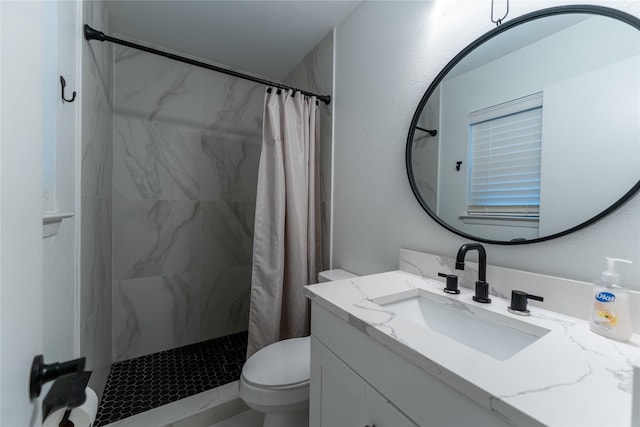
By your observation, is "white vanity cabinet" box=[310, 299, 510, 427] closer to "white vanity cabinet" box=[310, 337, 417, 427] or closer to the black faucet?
"white vanity cabinet" box=[310, 337, 417, 427]

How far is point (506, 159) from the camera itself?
86 centimetres

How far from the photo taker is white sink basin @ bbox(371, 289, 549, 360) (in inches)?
26.4

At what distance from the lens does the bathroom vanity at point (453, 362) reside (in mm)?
392

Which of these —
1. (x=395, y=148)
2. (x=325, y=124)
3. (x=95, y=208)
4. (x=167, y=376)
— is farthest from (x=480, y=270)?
(x=167, y=376)

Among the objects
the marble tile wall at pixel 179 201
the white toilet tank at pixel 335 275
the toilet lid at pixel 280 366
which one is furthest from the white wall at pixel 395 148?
the marble tile wall at pixel 179 201

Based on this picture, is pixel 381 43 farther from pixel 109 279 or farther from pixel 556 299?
pixel 109 279

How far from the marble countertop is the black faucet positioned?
53mm

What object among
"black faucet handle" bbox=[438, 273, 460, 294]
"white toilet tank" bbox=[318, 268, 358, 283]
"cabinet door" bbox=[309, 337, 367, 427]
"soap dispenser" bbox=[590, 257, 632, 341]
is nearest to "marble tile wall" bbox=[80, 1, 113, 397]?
"cabinet door" bbox=[309, 337, 367, 427]

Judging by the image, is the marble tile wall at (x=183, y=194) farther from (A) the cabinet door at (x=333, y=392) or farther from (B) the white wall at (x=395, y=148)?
(A) the cabinet door at (x=333, y=392)

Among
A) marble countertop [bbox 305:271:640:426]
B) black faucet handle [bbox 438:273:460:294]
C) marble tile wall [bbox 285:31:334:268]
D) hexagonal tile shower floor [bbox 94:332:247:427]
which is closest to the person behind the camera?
marble countertop [bbox 305:271:640:426]

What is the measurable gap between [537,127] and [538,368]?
696mm

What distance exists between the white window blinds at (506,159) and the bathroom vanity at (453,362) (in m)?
0.22

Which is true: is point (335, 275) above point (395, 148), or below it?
below

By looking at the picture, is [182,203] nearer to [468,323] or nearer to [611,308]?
[468,323]
